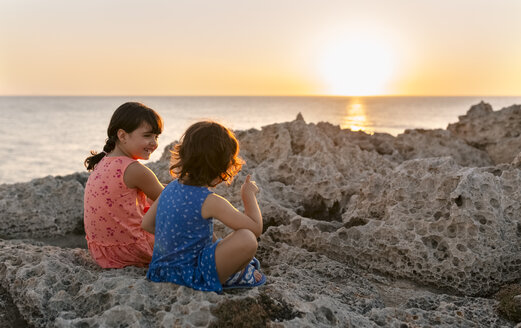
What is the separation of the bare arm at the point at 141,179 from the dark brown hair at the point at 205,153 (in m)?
0.63

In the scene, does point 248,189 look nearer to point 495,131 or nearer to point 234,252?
point 234,252

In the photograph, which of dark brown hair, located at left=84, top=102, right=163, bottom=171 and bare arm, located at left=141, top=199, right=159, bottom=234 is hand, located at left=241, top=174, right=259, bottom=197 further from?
dark brown hair, located at left=84, top=102, right=163, bottom=171

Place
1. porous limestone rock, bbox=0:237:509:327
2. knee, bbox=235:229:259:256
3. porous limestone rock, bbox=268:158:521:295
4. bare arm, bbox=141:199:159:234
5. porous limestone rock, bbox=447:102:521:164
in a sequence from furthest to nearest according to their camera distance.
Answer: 1. porous limestone rock, bbox=447:102:521:164
2. porous limestone rock, bbox=268:158:521:295
3. bare arm, bbox=141:199:159:234
4. knee, bbox=235:229:259:256
5. porous limestone rock, bbox=0:237:509:327

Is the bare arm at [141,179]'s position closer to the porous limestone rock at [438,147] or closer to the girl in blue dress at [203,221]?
the girl in blue dress at [203,221]

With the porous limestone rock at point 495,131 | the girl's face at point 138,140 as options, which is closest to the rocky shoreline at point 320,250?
the girl's face at point 138,140

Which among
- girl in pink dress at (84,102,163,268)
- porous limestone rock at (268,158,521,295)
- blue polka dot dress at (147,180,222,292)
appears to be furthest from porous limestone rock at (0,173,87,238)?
blue polka dot dress at (147,180,222,292)

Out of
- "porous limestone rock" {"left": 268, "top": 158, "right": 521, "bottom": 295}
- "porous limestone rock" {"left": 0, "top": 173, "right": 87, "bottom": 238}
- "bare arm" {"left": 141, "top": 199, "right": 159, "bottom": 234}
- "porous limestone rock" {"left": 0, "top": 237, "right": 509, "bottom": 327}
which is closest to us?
"porous limestone rock" {"left": 0, "top": 237, "right": 509, "bottom": 327}

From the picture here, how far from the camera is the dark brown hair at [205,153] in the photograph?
294cm

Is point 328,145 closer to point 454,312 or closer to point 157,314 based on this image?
point 454,312

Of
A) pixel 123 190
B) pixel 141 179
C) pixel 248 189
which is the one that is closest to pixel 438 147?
pixel 248 189

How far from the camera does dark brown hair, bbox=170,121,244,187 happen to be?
2936 mm

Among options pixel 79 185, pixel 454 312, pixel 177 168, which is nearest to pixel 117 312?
pixel 177 168

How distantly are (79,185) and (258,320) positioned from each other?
4.15 m

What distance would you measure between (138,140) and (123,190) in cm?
43
